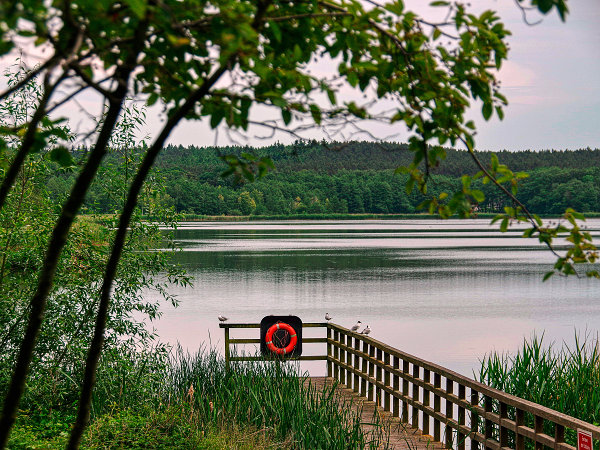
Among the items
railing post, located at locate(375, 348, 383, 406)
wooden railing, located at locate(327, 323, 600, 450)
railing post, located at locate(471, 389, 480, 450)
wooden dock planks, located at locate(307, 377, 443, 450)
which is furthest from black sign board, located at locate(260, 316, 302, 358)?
railing post, located at locate(471, 389, 480, 450)

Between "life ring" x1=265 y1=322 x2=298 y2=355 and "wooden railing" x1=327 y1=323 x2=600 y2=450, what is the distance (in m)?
0.74

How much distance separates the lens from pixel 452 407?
7.48m

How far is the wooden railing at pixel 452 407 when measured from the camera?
562 cm

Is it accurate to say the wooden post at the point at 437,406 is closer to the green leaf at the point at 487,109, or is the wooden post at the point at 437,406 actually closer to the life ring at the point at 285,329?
the life ring at the point at 285,329

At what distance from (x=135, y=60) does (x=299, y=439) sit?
15.6 ft

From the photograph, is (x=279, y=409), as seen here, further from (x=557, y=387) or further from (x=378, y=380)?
(x=557, y=387)

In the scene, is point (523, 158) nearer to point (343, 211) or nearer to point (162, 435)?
point (343, 211)

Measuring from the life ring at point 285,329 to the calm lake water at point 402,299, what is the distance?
2.68 meters

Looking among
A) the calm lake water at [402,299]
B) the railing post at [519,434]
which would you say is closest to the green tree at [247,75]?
the railing post at [519,434]

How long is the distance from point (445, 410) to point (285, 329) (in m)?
3.04

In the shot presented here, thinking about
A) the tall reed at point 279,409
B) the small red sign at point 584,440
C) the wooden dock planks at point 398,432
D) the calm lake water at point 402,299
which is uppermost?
the small red sign at point 584,440

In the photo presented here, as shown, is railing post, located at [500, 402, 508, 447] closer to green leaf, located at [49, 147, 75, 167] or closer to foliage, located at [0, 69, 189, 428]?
foliage, located at [0, 69, 189, 428]

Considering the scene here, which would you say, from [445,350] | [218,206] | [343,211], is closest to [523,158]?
[343,211]

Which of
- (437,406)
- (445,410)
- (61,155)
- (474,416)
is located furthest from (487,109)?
(445,410)
